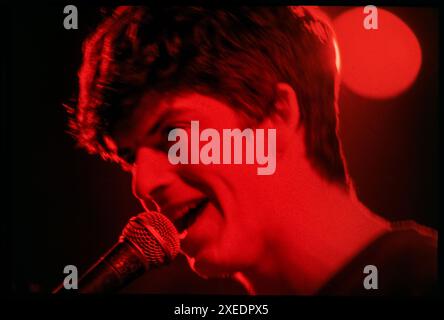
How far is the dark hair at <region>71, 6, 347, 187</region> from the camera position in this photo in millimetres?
3127

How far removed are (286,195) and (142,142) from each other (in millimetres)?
728

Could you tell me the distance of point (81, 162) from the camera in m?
3.15

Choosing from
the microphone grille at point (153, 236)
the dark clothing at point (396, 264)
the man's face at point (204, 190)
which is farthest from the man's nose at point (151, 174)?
the dark clothing at point (396, 264)

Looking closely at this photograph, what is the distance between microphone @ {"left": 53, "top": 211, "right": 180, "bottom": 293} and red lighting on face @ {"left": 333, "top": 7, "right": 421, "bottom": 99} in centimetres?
111

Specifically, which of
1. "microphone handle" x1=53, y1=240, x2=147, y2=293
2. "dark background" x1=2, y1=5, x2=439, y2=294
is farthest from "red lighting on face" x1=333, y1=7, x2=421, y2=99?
"microphone handle" x1=53, y1=240, x2=147, y2=293

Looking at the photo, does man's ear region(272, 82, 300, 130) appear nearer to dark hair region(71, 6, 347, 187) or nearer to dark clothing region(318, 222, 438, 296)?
dark hair region(71, 6, 347, 187)

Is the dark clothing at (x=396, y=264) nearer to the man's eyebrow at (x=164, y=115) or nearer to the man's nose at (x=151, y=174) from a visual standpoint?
the man's nose at (x=151, y=174)

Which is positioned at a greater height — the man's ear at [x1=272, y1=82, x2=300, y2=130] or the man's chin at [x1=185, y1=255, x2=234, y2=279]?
the man's ear at [x1=272, y1=82, x2=300, y2=130]

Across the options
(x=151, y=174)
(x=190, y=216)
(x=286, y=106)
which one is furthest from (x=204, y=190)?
(x=286, y=106)

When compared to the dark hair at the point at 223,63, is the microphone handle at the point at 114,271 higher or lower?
lower

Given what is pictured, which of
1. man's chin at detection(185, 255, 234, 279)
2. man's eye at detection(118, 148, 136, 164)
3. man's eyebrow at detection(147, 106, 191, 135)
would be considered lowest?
man's chin at detection(185, 255, 234, 279)

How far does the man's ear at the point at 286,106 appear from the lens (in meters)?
3.12

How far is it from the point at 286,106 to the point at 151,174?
715mm

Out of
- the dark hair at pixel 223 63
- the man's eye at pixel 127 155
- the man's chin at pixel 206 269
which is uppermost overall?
the dark hair at pixel 223 63
